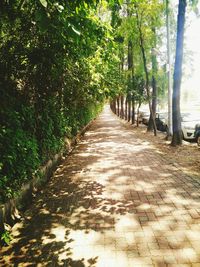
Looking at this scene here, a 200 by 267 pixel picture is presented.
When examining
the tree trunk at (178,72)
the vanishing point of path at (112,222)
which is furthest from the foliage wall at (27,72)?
the tree trunk at (178,72)

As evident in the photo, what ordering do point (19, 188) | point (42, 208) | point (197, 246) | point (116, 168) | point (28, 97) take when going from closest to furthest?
point (197, 246) → point (19, 188) → point (42, 208) → point (28, 97) → point (116, 168)

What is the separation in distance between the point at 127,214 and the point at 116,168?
3.88 metres

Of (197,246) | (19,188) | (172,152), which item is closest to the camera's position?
(197,246)

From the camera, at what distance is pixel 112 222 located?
17.5 ft

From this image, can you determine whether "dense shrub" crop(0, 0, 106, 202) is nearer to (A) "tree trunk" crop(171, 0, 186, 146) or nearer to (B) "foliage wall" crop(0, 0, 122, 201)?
(B) "foliage wall" crop(0, 0, 122, 201)

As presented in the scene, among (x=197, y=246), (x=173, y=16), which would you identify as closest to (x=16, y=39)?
(x=197, y=246)

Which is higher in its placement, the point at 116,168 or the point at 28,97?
the point at 28,97

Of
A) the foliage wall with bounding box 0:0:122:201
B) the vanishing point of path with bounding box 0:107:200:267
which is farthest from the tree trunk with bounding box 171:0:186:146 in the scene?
the foliage wall with bounding box 0:0:122:201

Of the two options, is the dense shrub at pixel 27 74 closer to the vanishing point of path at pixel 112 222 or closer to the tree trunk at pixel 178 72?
the vanishing point of path at pixel 112 222

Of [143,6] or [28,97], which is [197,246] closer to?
[28,97]

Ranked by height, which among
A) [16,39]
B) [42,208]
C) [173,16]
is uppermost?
[173,16]

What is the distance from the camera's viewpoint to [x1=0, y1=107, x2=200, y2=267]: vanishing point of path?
4.20 metres

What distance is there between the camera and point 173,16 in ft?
Result: 54.8

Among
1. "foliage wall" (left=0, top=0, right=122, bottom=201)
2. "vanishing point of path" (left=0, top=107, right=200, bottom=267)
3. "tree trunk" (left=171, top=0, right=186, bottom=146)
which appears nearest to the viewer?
"vanishing point of path" (left=0, top=107, right=200, bottom=267)
